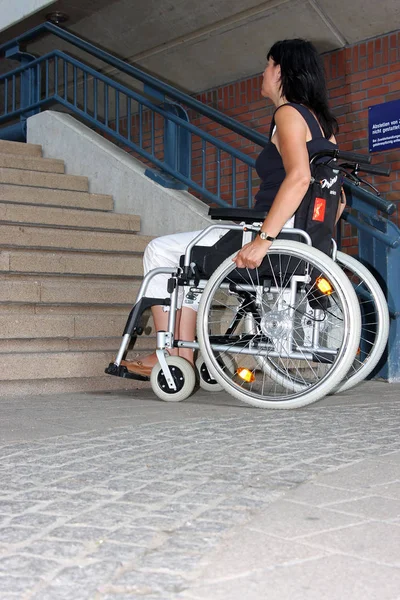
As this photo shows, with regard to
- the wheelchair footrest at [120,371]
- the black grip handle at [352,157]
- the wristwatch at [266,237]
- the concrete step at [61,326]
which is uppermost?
the black grip handle at [352,157]

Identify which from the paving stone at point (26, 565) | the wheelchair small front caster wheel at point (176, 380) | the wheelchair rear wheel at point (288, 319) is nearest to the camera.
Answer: the paving stone at point (26, 565)

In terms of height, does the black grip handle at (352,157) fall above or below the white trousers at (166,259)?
above

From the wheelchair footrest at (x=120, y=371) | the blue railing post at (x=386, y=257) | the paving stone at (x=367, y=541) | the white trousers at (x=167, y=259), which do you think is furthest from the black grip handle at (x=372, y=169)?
the paving stone at (x=367, y=541)

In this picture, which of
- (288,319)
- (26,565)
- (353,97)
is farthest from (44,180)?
(26,565)

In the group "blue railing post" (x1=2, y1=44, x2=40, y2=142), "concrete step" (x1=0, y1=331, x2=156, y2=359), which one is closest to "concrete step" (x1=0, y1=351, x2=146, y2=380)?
"concrete step" (x1=0, y1=331, x2=156, y2=359)

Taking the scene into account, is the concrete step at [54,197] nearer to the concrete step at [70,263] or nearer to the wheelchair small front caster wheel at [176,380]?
the concrete step at [70,263]

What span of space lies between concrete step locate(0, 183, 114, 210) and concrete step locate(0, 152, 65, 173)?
23.4 inches

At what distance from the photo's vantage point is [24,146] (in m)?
7.64

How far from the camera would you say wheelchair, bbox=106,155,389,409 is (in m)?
3.55

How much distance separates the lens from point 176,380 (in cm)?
404

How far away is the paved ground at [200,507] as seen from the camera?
5.39 feet

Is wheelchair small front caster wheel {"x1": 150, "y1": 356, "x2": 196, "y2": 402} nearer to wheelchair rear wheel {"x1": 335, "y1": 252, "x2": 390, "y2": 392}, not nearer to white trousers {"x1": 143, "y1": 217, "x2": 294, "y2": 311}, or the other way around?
white trousers {"x1": 143, "y1": 217, "x2": 294, "y2": 311}

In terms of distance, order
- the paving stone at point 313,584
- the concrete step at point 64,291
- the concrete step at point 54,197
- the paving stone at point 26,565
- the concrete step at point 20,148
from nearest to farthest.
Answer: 1. the paving stone at point 313,584
2. the paving stone at point 26,565
3. the concrete step at point 64,291
4. the concrete step at point 54,197
5. the concrete step at point 20,148

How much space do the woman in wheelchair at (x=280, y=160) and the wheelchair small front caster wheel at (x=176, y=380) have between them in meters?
0.09
